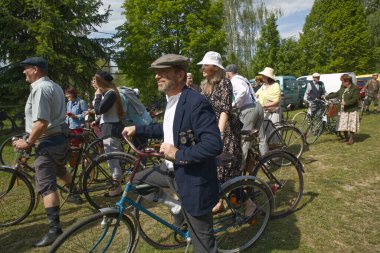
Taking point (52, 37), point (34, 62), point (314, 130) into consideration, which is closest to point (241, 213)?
point (34, 62)

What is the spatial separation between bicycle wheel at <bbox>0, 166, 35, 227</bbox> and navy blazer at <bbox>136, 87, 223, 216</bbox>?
2472mm

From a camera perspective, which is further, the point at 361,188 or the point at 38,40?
the point at 38,40

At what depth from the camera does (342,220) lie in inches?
144

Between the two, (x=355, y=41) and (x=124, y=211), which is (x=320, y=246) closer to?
(x=124, y=211)

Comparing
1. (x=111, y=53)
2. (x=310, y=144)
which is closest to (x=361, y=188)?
(x=310, y=144)

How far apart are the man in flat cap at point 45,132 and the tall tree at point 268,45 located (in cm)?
2593

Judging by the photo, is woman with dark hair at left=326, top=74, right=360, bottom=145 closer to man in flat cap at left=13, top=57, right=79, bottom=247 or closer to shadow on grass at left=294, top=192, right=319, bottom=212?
shadow on grass at left=294, top=192, right=319, bottom=212

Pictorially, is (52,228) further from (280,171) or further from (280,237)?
(280,171)

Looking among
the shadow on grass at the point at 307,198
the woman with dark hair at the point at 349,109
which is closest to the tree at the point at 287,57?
the woman with dark hair at the point at 349,109

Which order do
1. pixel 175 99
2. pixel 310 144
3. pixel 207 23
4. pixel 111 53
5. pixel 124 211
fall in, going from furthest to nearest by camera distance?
pixel 207 23 < pixel 111 53 < pixel 310 144 < pixel 124 211 < pixel 175 99

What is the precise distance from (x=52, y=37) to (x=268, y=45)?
1920cm

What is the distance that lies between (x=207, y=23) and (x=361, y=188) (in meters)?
18.3

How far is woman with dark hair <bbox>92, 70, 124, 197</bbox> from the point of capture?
4166mm

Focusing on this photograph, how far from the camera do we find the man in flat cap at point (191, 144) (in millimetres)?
1981
